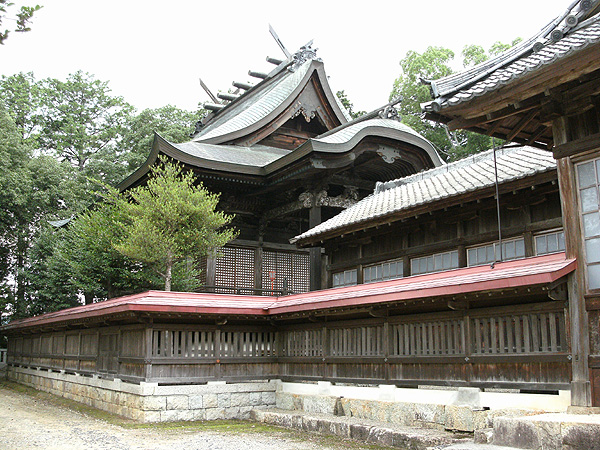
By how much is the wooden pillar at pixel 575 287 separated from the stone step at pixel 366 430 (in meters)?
1.60

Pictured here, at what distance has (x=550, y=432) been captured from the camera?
6367 mm

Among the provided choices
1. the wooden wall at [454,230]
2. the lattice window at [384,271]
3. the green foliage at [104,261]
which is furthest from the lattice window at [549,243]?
the green foliage at [104,261]

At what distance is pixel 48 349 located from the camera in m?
20.7

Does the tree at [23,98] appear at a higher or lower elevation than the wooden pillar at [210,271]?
higher

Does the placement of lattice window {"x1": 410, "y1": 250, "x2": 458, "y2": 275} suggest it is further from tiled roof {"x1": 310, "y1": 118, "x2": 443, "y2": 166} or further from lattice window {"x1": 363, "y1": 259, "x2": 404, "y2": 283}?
tiled roof {"x1": 310, "y1": 118, "x2": 443, "y2": 166}

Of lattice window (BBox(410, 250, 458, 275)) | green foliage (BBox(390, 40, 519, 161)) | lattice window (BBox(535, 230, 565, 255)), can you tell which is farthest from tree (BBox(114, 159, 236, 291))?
green foliage (BBox(390, 40, 519, 161))

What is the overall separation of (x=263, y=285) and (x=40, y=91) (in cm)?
3165

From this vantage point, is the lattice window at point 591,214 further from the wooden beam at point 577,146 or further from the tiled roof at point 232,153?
the tiled roof at point 232,153

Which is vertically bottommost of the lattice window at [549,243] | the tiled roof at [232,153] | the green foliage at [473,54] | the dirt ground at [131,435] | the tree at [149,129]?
the dirt ground at [131,435]

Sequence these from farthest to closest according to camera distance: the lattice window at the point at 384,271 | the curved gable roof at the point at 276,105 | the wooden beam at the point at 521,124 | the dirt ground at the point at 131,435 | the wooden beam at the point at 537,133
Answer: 1. the curved gable roof at the point at 276,105
2. the lattice window at the point at 384,271
3. the dirt ground at the point at 131,435
4. the wooden beam at the point at 537,133
5. the wooden beam at the point at 521,124

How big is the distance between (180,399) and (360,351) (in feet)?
13.3

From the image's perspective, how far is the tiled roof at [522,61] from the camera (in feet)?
24.1

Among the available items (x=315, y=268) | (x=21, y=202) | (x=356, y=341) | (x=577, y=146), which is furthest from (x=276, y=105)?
(x=577, y=146)

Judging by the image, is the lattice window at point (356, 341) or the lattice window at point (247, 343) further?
the lattice window at point (247, 343)
